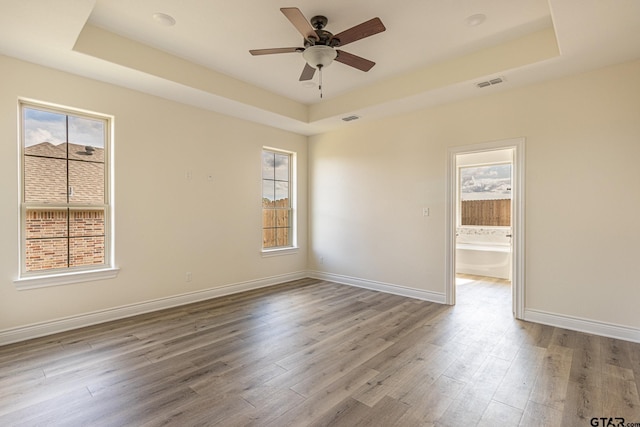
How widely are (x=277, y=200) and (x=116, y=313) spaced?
3.03m

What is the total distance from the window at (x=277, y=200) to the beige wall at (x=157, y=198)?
249 millimetres

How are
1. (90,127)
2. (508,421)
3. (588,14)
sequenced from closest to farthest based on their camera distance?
(508,421) → (588,14) → (90,127)

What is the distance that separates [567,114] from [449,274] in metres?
2.36

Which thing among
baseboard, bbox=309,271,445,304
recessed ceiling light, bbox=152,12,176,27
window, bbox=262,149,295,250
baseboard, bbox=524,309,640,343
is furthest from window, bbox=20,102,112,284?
baseboard, bbox=524,309,640,343

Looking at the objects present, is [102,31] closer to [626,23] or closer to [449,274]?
[626,23]

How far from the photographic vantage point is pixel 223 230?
489cm

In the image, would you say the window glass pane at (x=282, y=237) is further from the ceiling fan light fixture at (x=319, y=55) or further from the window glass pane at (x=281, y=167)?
the ceiling fan light fixture at (x=319, y=55)

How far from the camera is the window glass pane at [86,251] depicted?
3578 mm

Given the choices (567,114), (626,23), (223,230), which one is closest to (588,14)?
(626,23)

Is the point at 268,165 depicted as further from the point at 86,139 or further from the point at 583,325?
the point at 583,325

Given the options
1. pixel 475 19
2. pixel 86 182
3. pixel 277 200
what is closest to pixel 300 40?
pixel 475 19

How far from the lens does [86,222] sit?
3658 mm

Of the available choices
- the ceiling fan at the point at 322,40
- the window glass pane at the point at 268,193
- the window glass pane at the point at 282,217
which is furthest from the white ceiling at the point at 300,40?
the window glass pane at the point at 282,217

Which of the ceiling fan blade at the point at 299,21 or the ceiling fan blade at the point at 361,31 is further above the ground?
the ceiling fan blade at the point at 299,21
